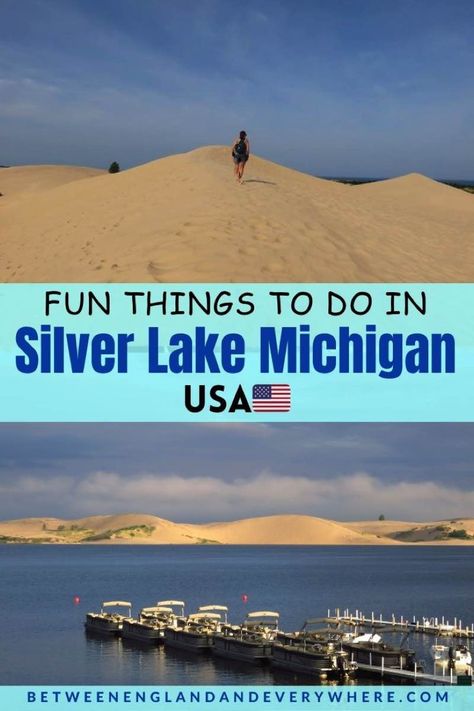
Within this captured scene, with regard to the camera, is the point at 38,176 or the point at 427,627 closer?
the point at 427,627

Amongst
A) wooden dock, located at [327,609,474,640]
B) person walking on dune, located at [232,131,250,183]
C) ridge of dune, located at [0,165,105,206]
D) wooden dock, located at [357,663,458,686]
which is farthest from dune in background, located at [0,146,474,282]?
wooden dock, located at [327,609,474,640]

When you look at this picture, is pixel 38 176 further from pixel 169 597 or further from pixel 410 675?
pixel 410 675

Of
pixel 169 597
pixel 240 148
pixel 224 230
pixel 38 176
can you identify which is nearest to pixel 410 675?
pixel 224 230

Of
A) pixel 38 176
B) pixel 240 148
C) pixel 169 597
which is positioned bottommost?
pixel 169 597

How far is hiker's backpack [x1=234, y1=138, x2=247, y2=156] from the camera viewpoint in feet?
155

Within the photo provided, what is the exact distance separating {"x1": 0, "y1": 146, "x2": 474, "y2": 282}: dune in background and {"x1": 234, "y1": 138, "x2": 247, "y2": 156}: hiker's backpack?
241cm

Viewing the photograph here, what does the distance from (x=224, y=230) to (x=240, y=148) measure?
4.02 m

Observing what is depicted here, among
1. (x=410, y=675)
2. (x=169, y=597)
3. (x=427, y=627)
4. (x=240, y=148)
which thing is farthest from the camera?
(x=169, y=597)

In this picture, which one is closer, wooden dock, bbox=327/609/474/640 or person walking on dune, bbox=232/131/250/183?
person walking on dune, bbox=232/131/250/183

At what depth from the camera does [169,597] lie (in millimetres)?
97188

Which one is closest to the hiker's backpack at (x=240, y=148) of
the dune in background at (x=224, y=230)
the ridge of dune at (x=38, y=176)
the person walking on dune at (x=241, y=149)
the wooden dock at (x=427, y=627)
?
the person walking on dune at (x=241, y=149)

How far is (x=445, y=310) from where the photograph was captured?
42.9 m

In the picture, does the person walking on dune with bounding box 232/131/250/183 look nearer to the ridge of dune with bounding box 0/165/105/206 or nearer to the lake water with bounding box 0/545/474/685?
the lake water with bounding box 0/545/474/685

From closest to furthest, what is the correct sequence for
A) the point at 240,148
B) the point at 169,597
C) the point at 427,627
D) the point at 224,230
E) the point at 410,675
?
the point at 410,675
the point at 224,230
the point at 240,148
the point at 427,627
the point at 169,597
